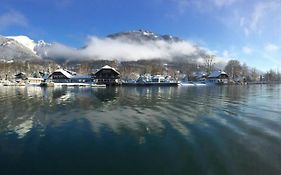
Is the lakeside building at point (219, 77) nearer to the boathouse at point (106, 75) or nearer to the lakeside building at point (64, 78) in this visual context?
the boathouse at point (106, 75)

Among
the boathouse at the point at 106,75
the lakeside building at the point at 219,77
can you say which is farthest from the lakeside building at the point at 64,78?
the lakeside building at the point at 219,77

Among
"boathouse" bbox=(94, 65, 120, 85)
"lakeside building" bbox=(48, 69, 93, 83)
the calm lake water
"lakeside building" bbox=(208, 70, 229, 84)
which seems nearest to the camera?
the calm lake water

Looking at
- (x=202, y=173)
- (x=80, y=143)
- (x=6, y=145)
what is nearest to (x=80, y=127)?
(x=80, y=143)

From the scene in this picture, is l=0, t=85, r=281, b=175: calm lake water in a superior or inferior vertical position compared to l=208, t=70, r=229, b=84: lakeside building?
inferior

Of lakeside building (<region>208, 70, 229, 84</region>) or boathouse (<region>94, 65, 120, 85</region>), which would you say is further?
lakeside building (<region>208, 70, 229, 84</region>)

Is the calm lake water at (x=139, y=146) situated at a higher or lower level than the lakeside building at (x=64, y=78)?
lower

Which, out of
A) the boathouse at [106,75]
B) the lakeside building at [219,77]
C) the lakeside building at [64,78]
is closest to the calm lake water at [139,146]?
the boathouse at [106,75]

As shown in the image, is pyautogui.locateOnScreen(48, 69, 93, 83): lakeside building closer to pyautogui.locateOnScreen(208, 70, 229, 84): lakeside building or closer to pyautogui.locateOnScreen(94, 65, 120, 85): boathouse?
pyautogui.locateOnScreen(94, 65, 120, 85): boathouse

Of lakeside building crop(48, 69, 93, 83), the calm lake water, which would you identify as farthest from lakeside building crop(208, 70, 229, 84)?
the calm lake water

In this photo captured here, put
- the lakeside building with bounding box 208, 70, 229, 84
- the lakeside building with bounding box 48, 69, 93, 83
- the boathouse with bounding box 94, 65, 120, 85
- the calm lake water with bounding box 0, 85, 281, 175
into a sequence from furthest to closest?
1. the lakeside building with bounding box 208, 70, 229, 84
2. the lakeside building with bounding box 48, 69, 93, 83
3. the boathouse with bounding box 94, 65, 120, 85
4. the calm lake water with bounding box 0, 85, 281, 175

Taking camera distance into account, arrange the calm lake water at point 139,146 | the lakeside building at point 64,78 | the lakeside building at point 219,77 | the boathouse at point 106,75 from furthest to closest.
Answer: the lakeside building at point 219,77 < the lakeside building at point 64,78 < the boathouse at point 106,75 < the calm lake water at point 139,146

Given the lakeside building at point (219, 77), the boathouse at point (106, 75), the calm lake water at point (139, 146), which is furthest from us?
the lakeside building at point (219, 77)

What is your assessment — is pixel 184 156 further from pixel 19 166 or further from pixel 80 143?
pixel 19 166

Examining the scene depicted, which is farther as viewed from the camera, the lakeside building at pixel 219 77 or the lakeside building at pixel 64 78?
the lakeside building at pixel 219 77
